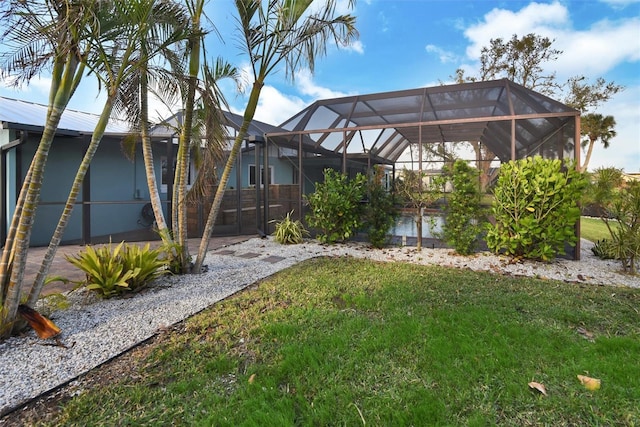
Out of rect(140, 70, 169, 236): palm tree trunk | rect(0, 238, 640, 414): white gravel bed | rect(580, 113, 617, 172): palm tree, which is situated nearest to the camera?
rect(0, 238, 640, 414): white gravel bed

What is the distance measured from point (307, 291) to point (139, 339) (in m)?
1.90

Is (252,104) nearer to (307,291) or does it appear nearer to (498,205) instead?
(307,291)

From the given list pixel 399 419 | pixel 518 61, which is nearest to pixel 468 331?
pixel 399 419

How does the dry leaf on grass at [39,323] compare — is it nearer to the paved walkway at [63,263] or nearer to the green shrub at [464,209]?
the paved walkway at [63,263]

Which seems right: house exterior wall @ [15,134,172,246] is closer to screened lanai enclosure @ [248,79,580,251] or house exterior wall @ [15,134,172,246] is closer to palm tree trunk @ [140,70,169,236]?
palm tree trunk @ [140,70,169,236]

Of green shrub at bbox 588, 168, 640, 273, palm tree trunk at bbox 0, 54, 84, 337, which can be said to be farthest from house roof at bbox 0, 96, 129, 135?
green shrub at bbox 588, 168, 640, 273

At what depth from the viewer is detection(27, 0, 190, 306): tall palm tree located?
9.42 feet

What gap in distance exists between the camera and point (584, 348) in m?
2.44

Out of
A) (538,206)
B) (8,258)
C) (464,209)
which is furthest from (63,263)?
(538,206)

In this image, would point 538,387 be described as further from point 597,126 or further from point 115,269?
point 597,126

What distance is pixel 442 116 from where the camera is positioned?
24.7ft

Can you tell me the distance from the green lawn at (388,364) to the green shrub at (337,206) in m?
3.40

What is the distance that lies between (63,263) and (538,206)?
8195 millimetres

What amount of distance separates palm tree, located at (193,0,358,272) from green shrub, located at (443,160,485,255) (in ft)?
10.6
